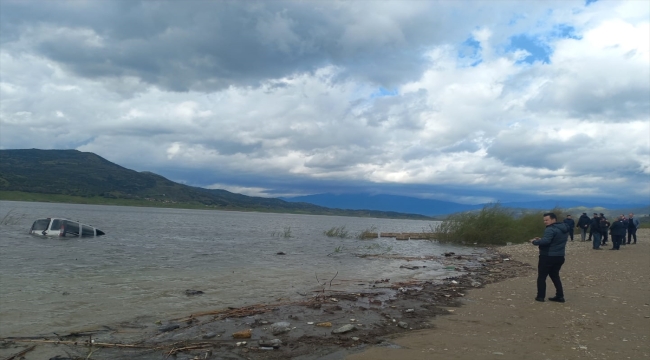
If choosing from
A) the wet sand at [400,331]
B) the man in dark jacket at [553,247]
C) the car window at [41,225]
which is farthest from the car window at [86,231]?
the man in dark jacket at [553,247]

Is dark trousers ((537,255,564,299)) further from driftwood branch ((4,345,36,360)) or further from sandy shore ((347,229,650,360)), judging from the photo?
driftwood branch ((4,345,36,360))

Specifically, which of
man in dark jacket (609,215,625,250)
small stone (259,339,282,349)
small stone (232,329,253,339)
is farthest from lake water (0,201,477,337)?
man in dark jacket (609,215,625,250)

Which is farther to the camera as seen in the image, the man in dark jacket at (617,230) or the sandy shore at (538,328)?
the man in dark jacket at (617,230)

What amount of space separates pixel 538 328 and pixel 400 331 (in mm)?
2678

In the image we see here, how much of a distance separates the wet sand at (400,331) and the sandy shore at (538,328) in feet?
0.06

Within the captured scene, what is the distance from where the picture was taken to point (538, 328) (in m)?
8.68

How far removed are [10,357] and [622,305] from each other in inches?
509

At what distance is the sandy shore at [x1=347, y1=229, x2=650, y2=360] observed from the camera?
7.02 m

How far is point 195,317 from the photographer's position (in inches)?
411

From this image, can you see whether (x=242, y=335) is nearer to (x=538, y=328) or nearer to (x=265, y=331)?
(x=265, y=331)

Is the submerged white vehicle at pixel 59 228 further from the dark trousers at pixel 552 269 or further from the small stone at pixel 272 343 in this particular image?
the dark trousers at pixel 552 269

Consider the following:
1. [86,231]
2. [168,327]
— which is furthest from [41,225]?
[168,327]

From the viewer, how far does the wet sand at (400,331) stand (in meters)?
7.23

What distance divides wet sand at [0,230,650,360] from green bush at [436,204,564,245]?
3592cm
